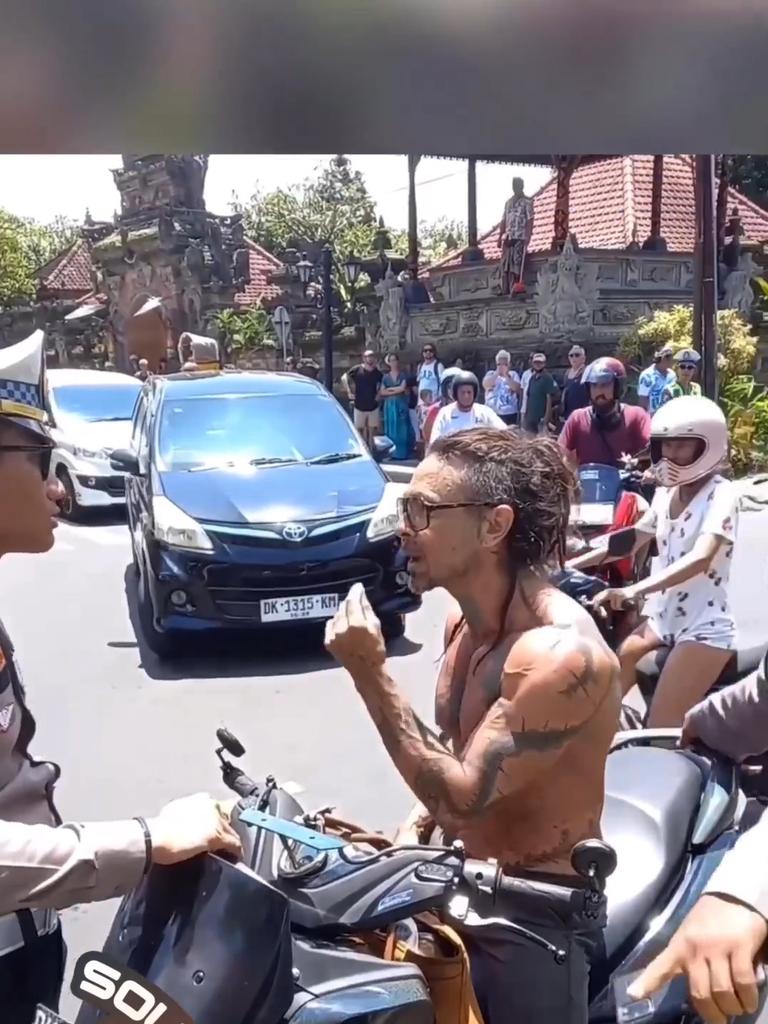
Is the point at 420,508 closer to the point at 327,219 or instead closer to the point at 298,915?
the point at 298,915

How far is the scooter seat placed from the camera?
157 centimetres

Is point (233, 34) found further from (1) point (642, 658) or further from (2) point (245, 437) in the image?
(2) point (245, 437)

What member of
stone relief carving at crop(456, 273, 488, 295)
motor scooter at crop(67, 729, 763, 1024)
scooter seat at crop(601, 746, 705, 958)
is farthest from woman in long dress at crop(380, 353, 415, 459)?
→ motor scooter at crop(67, 729, 763, 1024)

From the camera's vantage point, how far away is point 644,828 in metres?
1.68

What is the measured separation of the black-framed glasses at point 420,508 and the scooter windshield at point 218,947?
2.04 ft

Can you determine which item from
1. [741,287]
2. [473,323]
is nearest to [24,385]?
[473,323]

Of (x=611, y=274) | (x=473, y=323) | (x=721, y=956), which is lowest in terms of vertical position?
(x=721, y=956)

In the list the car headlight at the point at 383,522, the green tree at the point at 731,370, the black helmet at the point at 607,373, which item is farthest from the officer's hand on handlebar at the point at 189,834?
the green tree at the point at 731,370

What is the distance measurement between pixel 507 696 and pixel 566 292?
29.0 feet

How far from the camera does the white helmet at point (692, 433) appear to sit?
9.57ft

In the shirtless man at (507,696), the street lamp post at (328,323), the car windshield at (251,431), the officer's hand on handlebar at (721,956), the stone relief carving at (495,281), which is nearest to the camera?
the officer's hand on handlebar at (721,956)

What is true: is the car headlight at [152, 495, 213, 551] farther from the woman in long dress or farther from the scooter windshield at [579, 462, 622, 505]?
the woman in long dress

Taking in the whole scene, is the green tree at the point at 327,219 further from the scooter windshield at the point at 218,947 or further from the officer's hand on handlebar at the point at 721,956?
the officer's hand on handlebar at the point at 721,956

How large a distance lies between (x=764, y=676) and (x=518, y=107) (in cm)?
115
